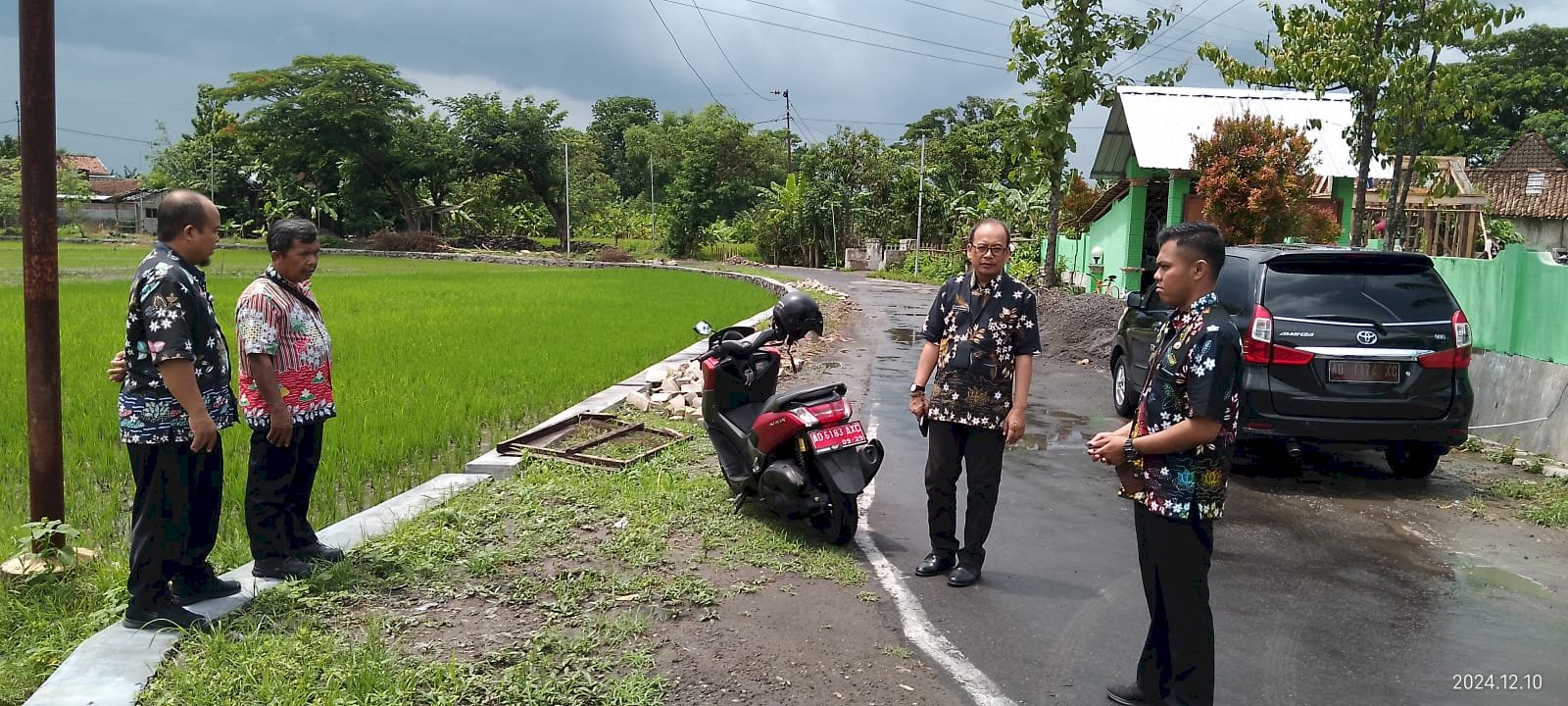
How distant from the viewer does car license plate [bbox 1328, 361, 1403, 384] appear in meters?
6.22

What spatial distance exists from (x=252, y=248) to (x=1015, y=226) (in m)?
38.6

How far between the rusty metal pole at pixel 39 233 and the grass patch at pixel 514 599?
4.32 feet

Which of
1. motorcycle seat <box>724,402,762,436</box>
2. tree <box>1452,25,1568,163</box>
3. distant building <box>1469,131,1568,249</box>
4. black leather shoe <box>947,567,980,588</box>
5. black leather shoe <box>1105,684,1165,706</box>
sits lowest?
black leather shoe <box>1105,684,1165,706</box>

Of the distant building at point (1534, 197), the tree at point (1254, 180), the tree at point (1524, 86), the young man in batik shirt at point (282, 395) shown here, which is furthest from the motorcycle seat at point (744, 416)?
the tree at point (1524, 86)

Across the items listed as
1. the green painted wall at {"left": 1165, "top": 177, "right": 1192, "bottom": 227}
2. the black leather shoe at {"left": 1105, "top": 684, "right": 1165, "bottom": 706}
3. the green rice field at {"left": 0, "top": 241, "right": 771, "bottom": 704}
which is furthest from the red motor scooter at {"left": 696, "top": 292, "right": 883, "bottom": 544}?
the green painted wall at {"left": 1165, "top": 177, "right": 1192, "bottom": 227}

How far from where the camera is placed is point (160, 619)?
3.66 meters

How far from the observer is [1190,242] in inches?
122

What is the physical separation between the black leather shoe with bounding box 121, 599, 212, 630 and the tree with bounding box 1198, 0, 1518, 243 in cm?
1125

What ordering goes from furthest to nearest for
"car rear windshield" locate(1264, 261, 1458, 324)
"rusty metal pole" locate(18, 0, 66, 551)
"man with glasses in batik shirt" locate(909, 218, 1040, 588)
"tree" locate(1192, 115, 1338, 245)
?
"tree" locate(1192, 115, 1338, 245) → "car rear windshield" locate(1264, 261, 1458, 324) → "man with glasses in batik shirt" locate(909, 218, 1040, 588) → "rusty metal pole" locate(18, 0, 66, 551)

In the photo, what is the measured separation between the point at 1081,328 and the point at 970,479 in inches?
404

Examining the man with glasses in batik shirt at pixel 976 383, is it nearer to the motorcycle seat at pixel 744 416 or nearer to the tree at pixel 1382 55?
the motorcycle seat at pixel 744 416

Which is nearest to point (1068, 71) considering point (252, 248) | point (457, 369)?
point (457, 369)

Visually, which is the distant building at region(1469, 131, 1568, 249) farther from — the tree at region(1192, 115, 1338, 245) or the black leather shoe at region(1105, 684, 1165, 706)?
the black leather shoe at region(1105, 684, 1165, 706)

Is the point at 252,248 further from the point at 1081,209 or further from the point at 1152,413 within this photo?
the point at 1152,413
